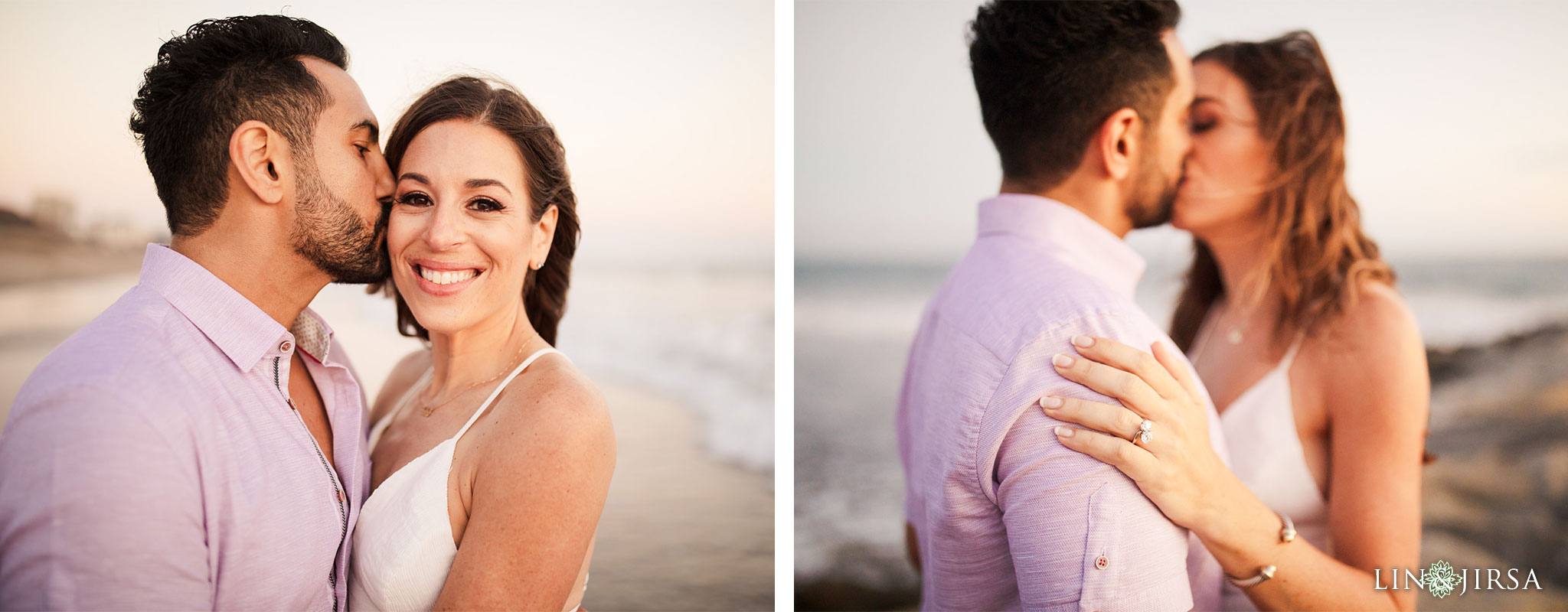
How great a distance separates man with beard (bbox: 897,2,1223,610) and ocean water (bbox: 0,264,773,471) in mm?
741

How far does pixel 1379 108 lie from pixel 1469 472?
3.55 ft

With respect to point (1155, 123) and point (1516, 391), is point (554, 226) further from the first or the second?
point (1516, 391)

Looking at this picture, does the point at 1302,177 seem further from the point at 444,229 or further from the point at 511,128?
the point at 444,229

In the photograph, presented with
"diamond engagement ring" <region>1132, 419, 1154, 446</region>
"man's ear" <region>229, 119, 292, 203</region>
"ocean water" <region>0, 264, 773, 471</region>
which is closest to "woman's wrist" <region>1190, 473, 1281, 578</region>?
"diamond engagement ring" <region>1132, 419, 1154, 446</region>

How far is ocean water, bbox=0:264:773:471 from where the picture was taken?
8.69 ft

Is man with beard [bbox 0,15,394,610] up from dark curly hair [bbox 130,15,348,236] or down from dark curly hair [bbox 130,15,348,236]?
down

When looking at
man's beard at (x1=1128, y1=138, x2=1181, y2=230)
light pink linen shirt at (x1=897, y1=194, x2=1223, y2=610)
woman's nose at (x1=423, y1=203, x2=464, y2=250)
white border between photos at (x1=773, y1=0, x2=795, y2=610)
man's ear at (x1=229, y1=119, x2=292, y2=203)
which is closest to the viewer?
light pink linen shirt at (x1=897, y1=194, x2=1223, y2=610)

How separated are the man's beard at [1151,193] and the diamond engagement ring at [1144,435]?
1.92ft

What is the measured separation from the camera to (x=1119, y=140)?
1.79 m

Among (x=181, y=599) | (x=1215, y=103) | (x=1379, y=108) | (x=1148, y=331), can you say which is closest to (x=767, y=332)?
(x=1148, y=331)

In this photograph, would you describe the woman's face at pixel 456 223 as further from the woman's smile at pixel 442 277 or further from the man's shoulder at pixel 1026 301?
the man's shoulder at pixel 1026 301

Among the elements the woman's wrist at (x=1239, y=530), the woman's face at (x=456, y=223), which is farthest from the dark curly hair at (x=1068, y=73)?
the woman's face at (x=456, y=223)

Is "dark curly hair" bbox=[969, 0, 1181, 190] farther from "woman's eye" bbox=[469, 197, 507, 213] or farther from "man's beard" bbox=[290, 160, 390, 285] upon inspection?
"man's beard" bbox=[290, 160, 390, 285]

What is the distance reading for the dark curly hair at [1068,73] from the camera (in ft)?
5.85
